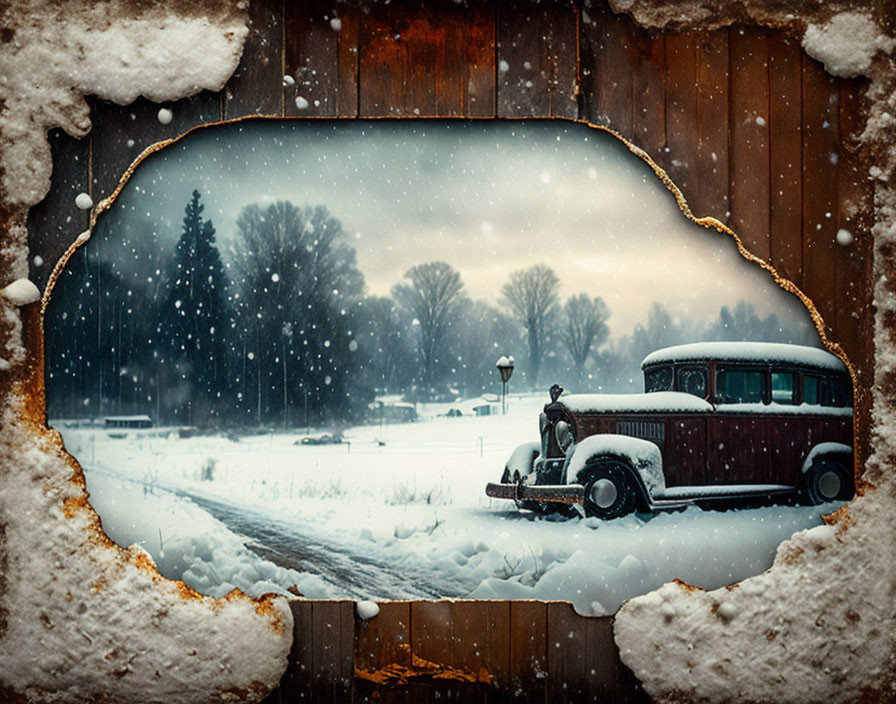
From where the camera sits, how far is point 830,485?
2754 mm

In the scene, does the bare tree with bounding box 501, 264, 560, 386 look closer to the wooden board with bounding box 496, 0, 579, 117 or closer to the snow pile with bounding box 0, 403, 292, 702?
the wooden board with bounding box 496, 0, 579, 117

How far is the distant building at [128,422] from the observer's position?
2.80 metres

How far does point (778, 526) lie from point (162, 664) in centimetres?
250

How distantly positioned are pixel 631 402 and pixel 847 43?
166 cm

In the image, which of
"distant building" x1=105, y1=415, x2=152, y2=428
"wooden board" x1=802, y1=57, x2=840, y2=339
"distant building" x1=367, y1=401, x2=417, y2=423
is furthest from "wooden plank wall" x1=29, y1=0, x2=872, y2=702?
"distant building" x1=367, y1=401, x2=417, y2=423

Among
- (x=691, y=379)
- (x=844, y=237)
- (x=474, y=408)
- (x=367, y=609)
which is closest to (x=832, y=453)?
(x=691, y=379)

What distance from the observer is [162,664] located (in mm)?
2703

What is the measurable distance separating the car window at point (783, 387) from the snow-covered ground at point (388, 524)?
44cm

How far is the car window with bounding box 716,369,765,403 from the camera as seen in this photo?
2.86 meters

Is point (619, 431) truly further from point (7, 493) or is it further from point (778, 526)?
point (7, 493)

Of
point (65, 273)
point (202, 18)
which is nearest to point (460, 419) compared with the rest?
point (65, 273)

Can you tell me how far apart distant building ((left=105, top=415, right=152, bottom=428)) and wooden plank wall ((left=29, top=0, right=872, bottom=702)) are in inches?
25.5

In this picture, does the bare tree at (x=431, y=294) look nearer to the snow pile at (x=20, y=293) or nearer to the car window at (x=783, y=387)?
the car window at (x=783, y=387)

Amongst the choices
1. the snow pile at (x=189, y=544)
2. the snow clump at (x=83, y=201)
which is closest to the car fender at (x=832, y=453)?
the snow pile at (x=189, y=544)
